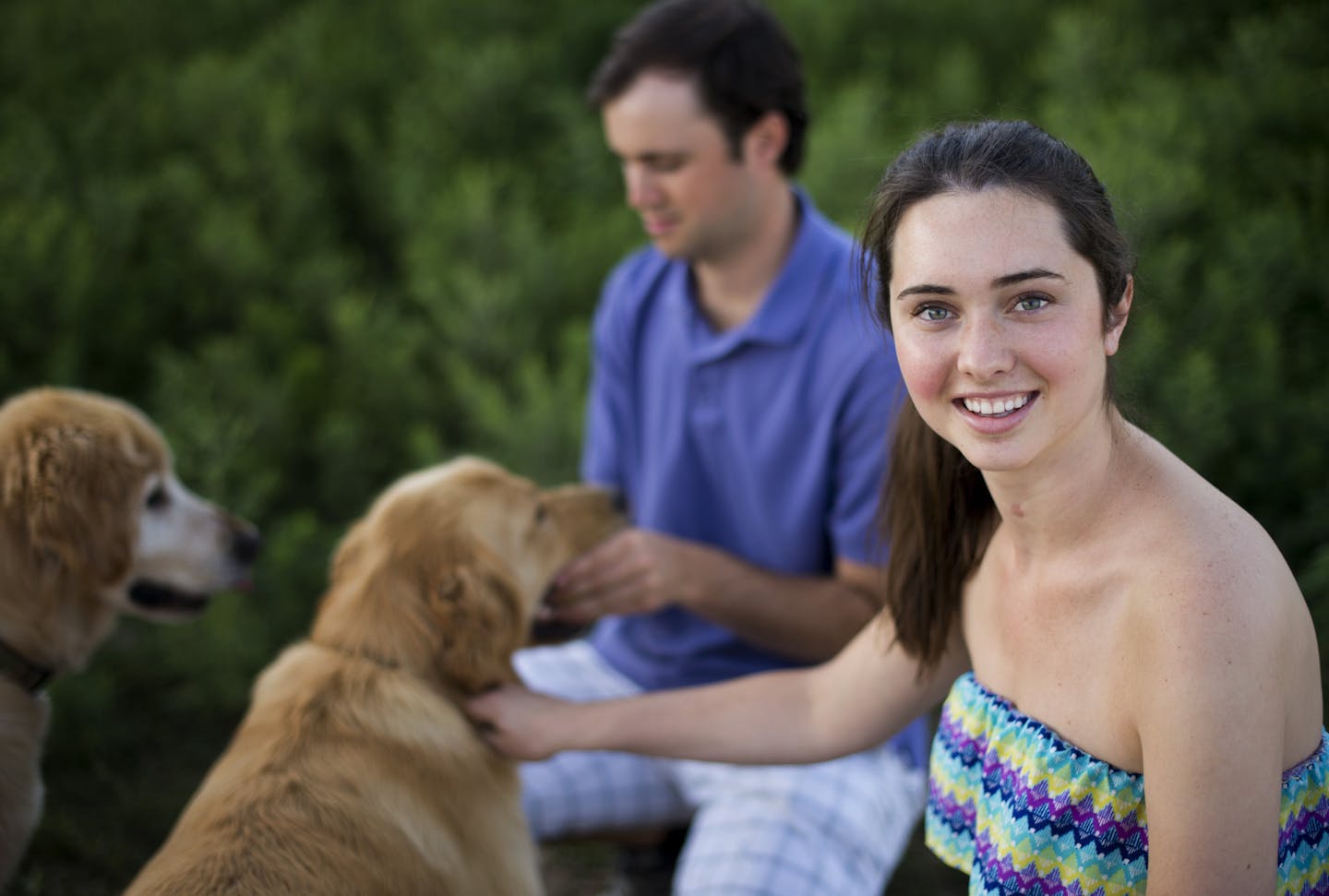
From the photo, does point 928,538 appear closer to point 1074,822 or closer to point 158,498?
point 1074,822

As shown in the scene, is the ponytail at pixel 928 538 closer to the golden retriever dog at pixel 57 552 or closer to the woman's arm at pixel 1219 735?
the woman's arm at pixel 1219 735

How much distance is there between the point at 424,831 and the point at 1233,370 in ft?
11.5

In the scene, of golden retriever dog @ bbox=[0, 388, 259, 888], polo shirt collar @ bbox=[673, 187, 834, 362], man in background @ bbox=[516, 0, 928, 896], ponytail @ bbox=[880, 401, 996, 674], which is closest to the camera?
ponytail @ bbox=[880, 401, 996, 674]

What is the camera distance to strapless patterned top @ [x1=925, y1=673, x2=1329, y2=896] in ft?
5.52

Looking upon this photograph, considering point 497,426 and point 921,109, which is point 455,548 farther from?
point 921,109

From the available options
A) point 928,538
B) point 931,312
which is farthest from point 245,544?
point 931,312

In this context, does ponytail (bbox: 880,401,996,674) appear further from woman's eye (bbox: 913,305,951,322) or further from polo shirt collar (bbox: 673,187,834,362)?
polo shirt collar (bbox: 673,187,834,362)

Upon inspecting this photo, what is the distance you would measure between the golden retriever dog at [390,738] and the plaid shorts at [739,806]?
434 mm

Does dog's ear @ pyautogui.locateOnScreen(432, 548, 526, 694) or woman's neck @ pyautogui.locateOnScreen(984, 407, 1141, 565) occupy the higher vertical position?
woman's neck @ pyautogui.locateOnScreen(984, 407, 1141, 565)

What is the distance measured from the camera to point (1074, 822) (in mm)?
1711

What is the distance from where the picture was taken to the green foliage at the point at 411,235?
13.6 ft

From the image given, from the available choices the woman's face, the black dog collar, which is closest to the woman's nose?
the woman's face

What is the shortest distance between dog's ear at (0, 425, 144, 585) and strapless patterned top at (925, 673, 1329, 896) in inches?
79.5

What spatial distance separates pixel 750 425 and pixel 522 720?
1008mm
